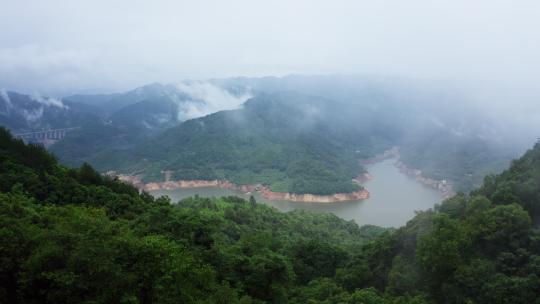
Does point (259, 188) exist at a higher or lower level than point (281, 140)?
lower

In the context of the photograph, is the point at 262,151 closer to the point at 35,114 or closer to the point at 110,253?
the point at 110,253

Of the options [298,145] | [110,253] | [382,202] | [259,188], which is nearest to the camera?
[110,253]

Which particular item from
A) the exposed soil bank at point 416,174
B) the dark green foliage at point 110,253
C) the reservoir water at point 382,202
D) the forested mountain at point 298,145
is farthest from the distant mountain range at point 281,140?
the dark green foliage at point 110,253

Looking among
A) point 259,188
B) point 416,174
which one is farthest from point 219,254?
point 416,174

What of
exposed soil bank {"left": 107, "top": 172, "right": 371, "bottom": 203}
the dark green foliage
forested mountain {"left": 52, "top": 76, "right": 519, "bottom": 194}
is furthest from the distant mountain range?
the dark green foliage

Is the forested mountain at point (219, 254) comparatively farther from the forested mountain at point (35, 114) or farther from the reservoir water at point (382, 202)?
the forested mountain at point (35, 114)

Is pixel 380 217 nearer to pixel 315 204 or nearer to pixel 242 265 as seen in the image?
pixel 315 204
